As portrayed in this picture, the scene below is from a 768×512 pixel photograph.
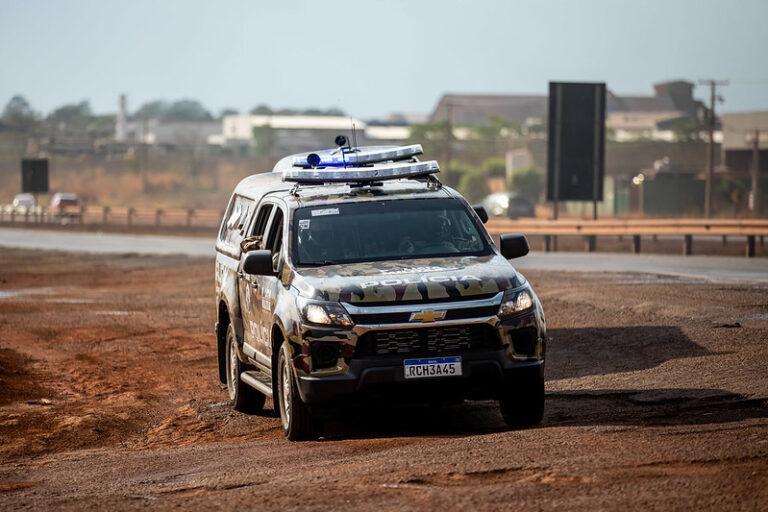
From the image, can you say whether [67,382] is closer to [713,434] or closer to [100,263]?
[713,434]

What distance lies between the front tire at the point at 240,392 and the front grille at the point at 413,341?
2.98 metres

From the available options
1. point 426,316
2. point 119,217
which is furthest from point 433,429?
point 119,217

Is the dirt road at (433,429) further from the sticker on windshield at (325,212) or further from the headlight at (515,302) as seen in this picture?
the sticker on windshield at (325,212)

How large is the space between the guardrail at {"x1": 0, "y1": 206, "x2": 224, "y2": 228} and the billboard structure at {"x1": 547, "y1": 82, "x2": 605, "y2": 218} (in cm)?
2856

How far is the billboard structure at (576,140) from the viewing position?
132 ft

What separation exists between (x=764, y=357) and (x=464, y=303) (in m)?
4.23

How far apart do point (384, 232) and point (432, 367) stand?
60.8 inches

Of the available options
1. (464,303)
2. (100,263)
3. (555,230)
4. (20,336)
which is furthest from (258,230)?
(555,230)

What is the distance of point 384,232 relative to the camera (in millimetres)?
9969

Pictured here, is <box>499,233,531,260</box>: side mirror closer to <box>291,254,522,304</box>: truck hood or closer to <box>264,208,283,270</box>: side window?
<box>291,254,522,304</box>: truck hood

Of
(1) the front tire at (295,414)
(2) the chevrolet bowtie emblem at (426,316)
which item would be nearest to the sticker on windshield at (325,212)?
(1) the front tire at (295,414)

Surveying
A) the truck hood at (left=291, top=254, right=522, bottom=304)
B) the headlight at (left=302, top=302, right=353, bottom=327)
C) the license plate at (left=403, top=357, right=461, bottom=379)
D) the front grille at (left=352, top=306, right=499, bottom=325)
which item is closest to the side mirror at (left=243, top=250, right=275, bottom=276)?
the truck hood at (left=291, top=254, right=522, bottom=304)

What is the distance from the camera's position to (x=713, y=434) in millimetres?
7863

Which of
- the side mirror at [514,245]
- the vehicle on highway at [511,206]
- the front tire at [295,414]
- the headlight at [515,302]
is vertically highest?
the side mirror at [514,245]
